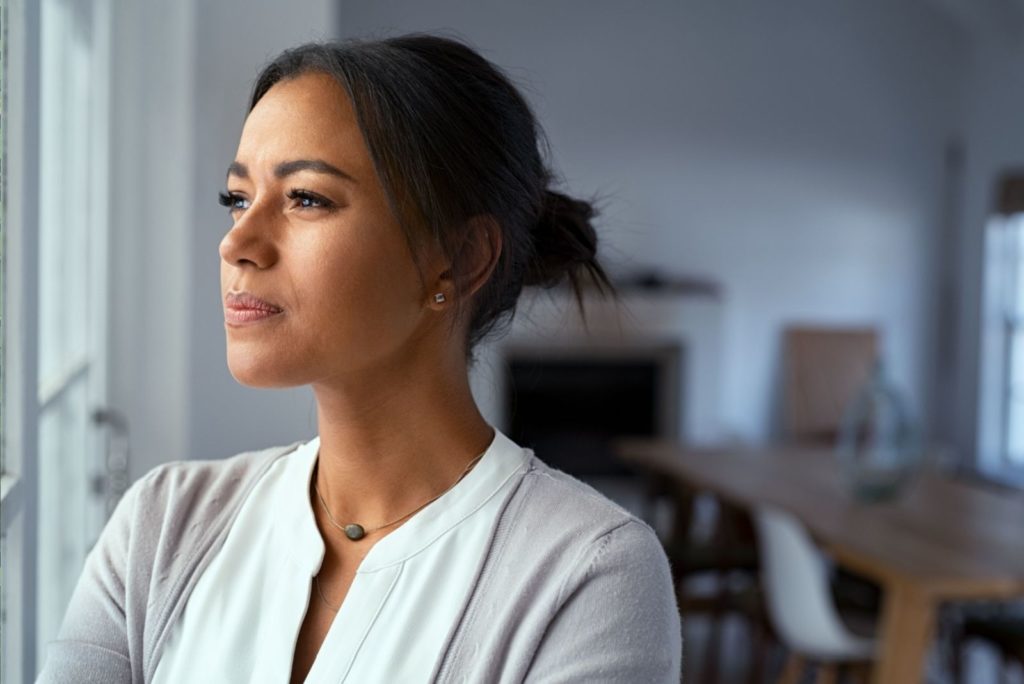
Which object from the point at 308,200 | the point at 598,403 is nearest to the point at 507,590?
the point at 308,200

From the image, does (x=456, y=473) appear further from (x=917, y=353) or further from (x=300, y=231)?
(x=917, y=353)

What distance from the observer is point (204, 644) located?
1.18 metres

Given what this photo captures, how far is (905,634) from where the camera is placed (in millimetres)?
2857

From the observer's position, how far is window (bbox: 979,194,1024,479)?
688 centimetres

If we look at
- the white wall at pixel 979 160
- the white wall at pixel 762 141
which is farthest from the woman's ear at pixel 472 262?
the white wall at pixel 979 160

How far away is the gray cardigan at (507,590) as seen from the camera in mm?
1071

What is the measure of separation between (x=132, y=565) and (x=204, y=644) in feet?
0.36

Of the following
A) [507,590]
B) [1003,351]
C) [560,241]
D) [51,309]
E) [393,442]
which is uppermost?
[560,241]

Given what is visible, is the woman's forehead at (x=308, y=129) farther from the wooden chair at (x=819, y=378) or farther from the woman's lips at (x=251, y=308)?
the wooden chair at (x=819, y=378)

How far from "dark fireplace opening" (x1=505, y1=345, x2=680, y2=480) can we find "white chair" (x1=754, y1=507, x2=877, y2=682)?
12.1 feet

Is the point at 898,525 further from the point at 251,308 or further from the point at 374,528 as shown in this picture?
the point at 251,308

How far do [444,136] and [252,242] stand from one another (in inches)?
8.1

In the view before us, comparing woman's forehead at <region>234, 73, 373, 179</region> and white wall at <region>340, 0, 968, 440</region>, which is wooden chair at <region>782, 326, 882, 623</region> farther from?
woman's forehead at <region>234, 73, 373, 179</region>

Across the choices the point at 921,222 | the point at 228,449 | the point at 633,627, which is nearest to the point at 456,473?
the point at 633,627
